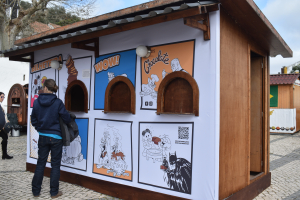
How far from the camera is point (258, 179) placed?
5242mm

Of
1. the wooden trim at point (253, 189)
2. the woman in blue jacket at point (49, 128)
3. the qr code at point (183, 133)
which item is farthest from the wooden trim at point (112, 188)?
the wooden trim at point (253, 189)

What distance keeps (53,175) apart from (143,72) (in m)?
2.44

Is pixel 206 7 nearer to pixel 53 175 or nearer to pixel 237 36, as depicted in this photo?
pixel 237 36

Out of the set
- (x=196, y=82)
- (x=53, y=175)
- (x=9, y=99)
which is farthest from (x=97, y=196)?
(x=9, y=99)

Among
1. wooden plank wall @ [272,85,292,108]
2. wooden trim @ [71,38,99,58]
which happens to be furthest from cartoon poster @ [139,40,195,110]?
wooden plank wall @ [272,85,292,108]

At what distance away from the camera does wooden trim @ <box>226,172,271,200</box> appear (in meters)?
4.37

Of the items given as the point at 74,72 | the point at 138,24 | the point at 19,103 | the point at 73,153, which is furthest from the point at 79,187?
the point at 19,103

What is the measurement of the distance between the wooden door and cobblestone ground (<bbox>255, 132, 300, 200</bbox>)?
23.6 inches

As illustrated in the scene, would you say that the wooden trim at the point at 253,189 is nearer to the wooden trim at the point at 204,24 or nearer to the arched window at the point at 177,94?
the arched window at the point at 177,94

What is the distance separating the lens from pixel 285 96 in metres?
15.5

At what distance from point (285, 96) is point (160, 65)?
13475 mm

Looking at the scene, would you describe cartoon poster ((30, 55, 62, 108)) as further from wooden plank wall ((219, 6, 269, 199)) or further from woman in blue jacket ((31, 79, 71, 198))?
wooden plank wall ((219, 6, 269, 199))

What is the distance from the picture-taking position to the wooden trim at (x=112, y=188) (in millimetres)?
4352

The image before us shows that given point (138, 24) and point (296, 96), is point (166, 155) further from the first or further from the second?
point (296, 96)
